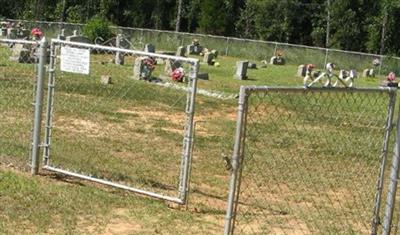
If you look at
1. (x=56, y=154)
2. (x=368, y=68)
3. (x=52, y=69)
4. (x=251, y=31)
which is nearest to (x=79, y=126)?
(x=56, y=154)

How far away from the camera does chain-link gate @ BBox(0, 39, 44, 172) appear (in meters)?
9.23

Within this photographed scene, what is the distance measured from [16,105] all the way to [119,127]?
7.36 feet

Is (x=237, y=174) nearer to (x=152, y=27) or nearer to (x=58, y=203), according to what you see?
(x=58, y=203)

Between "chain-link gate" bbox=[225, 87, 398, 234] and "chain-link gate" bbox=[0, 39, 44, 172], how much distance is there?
2.98 m

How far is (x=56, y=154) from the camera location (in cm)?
A: 982

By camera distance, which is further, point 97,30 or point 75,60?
point 97,30

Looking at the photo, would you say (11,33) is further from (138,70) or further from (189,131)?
(189,131)

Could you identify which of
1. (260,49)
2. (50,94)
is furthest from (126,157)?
(260,49)

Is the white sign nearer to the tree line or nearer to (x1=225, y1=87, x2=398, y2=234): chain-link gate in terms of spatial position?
(x1=225, y1=87, x2=398, y2=234): chain-link gate

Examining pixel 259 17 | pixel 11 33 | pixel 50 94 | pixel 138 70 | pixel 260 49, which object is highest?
pixel 259 17

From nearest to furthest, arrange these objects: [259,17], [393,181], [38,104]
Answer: [393,181] < [38,104] < [259,17]

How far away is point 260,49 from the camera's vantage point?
45.6 meters

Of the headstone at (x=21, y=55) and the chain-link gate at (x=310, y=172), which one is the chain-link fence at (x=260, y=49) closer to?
the headstone at (x=21, y=55)

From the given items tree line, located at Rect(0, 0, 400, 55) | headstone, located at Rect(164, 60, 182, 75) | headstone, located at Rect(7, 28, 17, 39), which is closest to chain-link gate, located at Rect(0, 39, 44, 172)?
headstone, located at Rect(164, 60, 182, 75)
